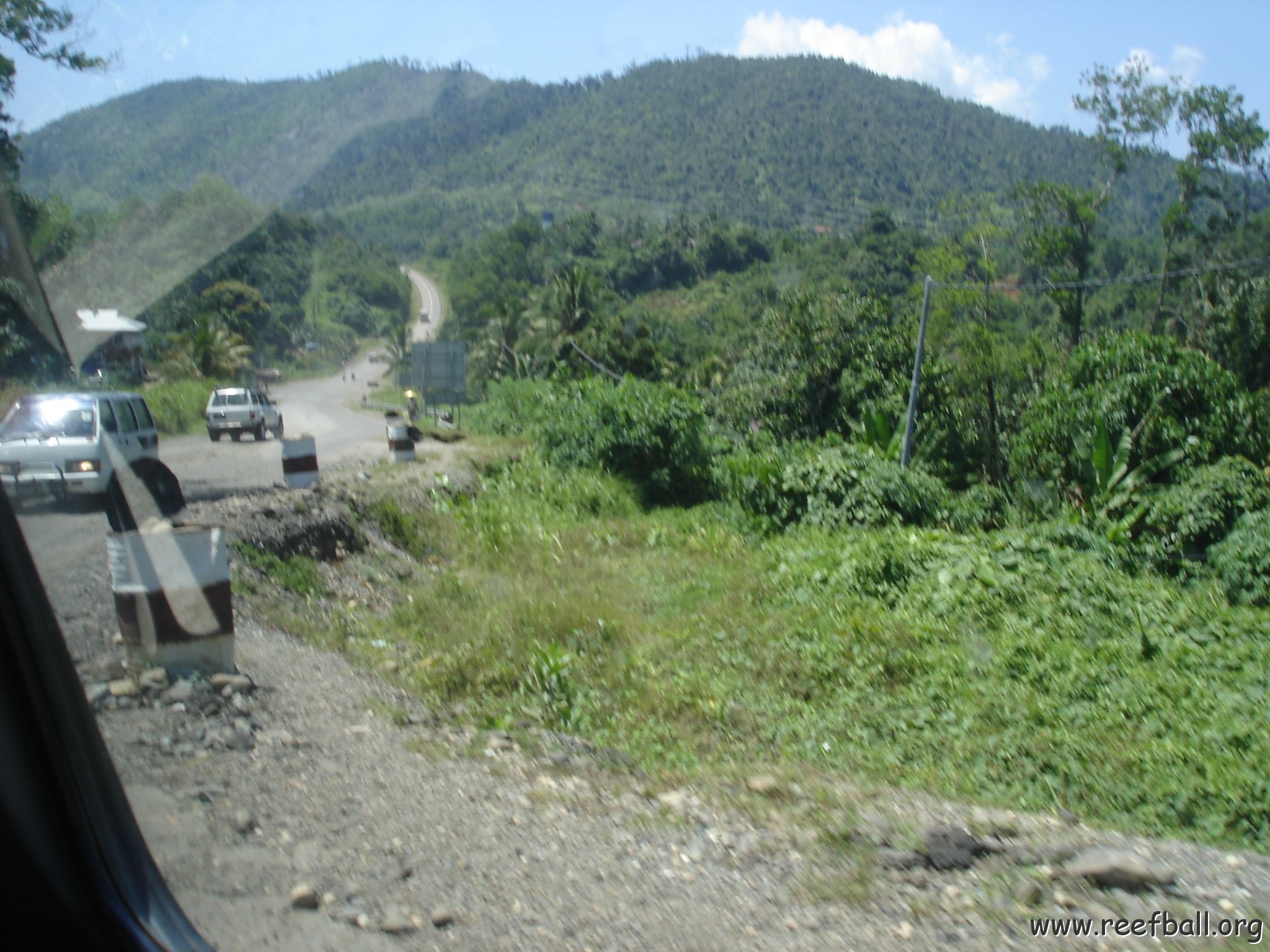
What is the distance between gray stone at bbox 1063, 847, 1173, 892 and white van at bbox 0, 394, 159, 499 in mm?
6875

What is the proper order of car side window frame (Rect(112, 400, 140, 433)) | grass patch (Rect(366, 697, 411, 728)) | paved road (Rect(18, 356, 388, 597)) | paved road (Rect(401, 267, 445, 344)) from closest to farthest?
paved road (Rect(18, 356, 388, 597)) < grass patch (Rect(366, 697, 411, 728)) < car side window frame (Rect(112, 400, 140, 433)) < paved road (Rect(401, 267, 445, 344))

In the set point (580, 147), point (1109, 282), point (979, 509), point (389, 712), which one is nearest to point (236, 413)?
point (979, 509)

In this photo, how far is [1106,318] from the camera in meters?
37.2

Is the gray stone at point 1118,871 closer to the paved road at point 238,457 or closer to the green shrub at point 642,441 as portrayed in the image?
the paved road at point 238,457

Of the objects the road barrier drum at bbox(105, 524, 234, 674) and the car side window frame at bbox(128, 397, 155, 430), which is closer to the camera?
the road barrier drum at bbox(105, 524, 234, 674)

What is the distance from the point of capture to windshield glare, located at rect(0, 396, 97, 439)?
8.04 metres

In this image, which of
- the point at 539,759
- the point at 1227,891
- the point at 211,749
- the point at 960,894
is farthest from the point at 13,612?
the point at 1227,891

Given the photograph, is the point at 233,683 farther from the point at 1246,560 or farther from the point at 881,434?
the point at 881,434

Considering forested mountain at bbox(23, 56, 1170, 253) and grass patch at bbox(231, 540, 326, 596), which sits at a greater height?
forested mountain at bbox(23, 56, 1170, 253)

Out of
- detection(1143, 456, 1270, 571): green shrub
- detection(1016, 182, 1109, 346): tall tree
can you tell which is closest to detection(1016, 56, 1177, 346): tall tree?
detection(1016, 182, 1109, 346): tall tree

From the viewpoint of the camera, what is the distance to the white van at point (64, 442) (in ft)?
25.0

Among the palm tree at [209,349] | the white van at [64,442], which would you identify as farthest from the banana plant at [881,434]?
the white van at [64,442]

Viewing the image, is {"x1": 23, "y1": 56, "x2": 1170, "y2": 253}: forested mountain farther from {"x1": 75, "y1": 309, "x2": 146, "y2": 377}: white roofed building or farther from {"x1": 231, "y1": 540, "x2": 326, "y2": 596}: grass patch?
{"x1": 231, "y1": 540, "x2": 326, "y2": 596}: grass patch

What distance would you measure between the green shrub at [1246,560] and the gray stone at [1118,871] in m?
9.31
